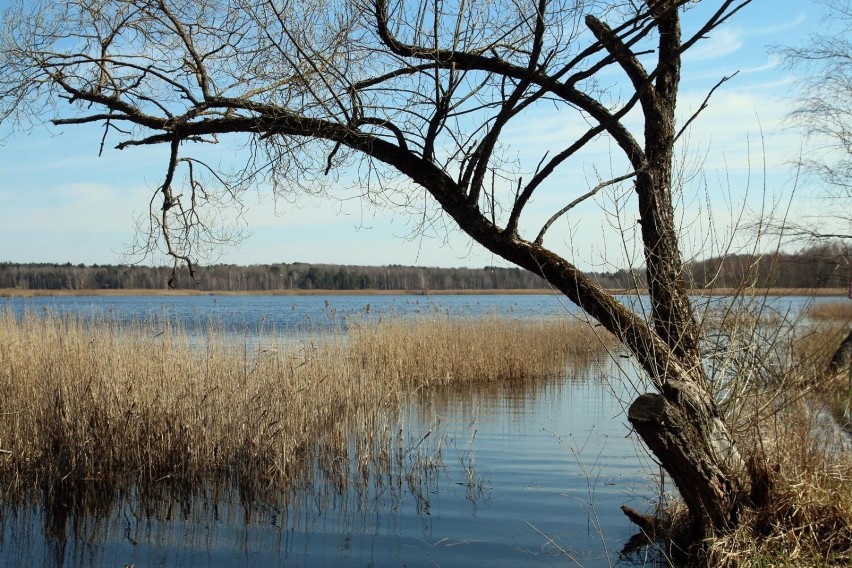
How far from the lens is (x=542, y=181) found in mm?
4348

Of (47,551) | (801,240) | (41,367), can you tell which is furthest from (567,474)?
(801,240)

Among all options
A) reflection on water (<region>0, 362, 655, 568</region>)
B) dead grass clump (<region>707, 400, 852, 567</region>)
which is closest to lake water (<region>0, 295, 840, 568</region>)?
reflection on water (<region>0, 362, 655, 568</region>)

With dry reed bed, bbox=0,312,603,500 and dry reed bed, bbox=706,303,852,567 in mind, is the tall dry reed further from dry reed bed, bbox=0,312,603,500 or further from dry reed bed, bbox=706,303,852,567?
dry reed bed, bbox=0,312,603,500

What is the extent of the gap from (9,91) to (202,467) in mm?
3283

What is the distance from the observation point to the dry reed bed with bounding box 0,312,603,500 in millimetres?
6336

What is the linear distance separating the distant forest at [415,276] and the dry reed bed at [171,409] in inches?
32.9

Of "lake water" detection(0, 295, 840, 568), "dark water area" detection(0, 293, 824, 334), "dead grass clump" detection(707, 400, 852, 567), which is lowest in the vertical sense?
"lake water" detection(0, 295, 840, 568)

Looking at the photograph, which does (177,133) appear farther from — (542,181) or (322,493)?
(322,493)

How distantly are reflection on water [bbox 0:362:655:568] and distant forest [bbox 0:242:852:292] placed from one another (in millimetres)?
1101

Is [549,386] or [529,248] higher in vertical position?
[529,248]

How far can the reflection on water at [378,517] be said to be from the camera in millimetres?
5043

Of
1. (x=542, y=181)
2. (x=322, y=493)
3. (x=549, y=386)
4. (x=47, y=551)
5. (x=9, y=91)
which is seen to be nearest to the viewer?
(x=542, y=181)

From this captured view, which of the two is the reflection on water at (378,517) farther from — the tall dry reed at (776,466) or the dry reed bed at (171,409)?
the tall dry reed at (776,466)

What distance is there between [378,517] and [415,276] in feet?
177
